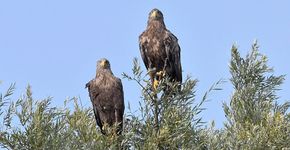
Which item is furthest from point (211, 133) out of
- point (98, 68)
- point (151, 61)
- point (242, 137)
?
point (98, 68)

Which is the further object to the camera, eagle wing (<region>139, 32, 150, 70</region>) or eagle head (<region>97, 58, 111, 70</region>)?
eagle head (<region>97, 58, 111, 70</region>)

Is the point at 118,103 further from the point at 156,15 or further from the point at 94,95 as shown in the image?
the point at 156,15

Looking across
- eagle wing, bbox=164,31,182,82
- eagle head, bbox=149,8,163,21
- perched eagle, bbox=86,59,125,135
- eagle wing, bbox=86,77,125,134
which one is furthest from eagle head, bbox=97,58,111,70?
eagle wing, bbox=164,31,182,82

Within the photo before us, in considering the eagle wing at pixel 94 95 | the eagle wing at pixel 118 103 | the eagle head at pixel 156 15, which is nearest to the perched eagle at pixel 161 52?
the eagle head at pixel 156 15

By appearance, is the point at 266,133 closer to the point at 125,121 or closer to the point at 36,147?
the point at 125,121

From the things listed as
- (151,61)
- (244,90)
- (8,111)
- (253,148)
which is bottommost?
(253,148)

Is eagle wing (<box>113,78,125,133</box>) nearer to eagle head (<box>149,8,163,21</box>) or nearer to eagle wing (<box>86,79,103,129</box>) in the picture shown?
eagle wing (<box>86,79,103,129</box>)

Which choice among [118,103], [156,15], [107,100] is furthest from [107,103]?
[156,15]

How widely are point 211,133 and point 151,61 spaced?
2.09m

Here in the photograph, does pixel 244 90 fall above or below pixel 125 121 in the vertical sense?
above

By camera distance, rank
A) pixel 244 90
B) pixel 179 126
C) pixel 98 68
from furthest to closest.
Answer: pixel 98 68 → pixel 244 90 → pixel 179 126

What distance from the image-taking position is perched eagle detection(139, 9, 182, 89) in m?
10.8

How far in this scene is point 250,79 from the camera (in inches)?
409

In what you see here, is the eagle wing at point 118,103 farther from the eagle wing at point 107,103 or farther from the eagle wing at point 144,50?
the eagle wing at point 144,50
